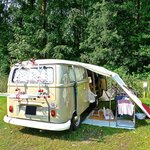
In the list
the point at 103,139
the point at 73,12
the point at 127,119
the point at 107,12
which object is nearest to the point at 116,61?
the point at 107,12

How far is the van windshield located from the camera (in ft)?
19.4

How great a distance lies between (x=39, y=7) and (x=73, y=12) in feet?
12.4

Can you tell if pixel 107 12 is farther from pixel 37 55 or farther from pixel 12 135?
pixel 12 135

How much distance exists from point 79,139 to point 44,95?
1.58 metres

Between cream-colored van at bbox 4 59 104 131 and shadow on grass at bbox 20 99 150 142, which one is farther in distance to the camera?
shadow on grass at bbox 20 99 150 142

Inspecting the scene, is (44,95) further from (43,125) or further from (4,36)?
(4,36)

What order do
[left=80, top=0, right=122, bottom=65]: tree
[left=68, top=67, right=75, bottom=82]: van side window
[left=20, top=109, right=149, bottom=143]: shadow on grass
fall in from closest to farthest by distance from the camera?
[left=20, top=109, right=149, bottom=143]: shadow on grass → [left=68, top=67, right=75, bottom=82]: van side window → [left=80, top=0, right=122, bottom=65]: tree

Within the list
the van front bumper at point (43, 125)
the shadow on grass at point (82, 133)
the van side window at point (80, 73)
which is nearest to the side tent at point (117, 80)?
the van side window at point (80, 73)

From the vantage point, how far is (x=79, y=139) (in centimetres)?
614

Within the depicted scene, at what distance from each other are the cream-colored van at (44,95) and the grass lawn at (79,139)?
1.48 ft

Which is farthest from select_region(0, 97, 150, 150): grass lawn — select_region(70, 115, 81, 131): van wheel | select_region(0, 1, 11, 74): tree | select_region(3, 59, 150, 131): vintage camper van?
select_region(0, 1, 11, 74): tree

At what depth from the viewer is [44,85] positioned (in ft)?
19.1

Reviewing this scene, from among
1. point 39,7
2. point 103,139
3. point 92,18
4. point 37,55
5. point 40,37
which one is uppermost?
point 39,7

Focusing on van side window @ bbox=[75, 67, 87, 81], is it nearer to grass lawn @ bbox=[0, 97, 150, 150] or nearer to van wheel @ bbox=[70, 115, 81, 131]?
van wheel @ bbox=[70, 115, 81, 131]
